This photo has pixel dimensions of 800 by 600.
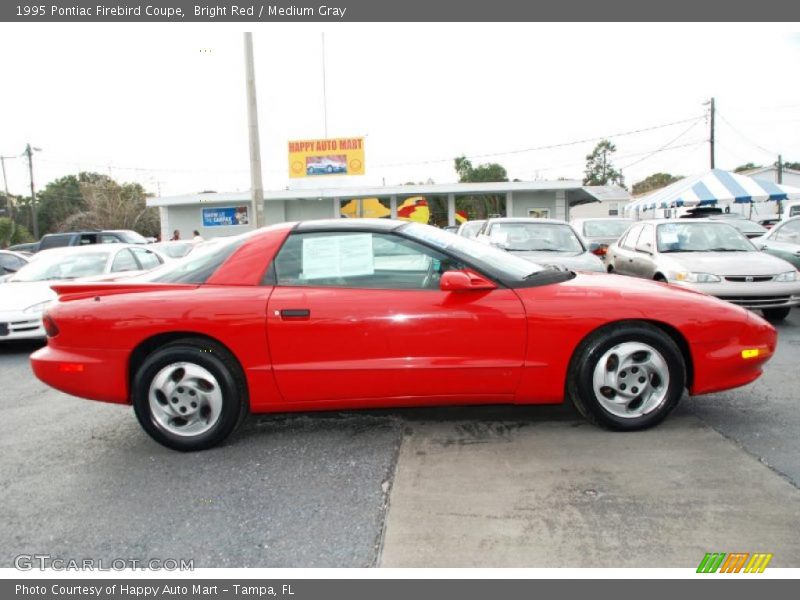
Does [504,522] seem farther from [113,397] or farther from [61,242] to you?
[61,242]

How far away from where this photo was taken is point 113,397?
3604mm

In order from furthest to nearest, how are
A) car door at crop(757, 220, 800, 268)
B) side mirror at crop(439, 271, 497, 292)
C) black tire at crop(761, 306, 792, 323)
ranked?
1. car door at crop(757, 220, 800, 268)
2. black tire at crop(761, 306, 792, 323)
3. side mirror at crop(439, 271, 497, 292)

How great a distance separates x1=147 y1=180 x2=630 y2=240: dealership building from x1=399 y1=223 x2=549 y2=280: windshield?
21.6 m

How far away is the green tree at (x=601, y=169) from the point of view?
3501 inches

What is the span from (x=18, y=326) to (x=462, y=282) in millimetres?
5927

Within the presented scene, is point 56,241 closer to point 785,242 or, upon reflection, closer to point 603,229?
point 603,229

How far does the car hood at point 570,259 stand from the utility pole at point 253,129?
24.7 ft

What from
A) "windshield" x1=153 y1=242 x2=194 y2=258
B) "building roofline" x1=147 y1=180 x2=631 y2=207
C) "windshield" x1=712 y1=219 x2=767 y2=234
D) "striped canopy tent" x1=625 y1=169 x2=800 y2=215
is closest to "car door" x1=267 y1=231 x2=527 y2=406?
"windshield" x1=153 y1=242 x2=194 y2=258

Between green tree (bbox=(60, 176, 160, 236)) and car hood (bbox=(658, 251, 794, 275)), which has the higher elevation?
green tree (bbox=(60, 176, 160, 236))

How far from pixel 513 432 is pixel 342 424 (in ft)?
3.91

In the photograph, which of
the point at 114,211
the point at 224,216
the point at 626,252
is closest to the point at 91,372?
the point at 626,252

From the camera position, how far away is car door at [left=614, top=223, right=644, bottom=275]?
877cm

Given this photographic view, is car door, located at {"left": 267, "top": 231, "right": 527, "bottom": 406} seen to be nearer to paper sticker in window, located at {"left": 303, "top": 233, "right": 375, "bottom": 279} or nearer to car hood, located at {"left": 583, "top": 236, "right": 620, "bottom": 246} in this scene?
paper sticker in window, located at {"left": 303, "top": 233, "right": 375, "bottom": 279}

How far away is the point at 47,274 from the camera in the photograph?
7730 mm
